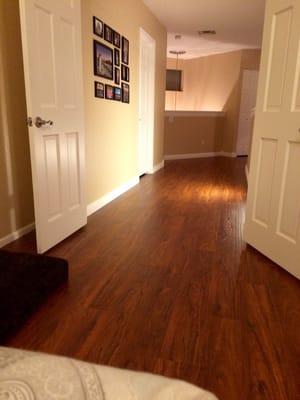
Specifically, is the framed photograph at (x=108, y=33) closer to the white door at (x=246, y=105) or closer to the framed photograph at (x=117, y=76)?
the framed photograph at (x=117, y=76)

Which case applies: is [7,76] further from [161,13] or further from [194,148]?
[194,148]

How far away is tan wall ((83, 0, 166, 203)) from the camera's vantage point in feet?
9.88

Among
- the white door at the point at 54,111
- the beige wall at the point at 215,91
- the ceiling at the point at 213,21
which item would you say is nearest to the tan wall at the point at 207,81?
the beige wall at the point at 215,91

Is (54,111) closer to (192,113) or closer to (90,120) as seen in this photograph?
(90,120)

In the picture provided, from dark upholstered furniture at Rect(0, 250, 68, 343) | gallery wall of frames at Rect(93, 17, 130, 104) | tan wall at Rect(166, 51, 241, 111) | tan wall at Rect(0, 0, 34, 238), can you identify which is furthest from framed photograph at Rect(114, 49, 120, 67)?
tan wall at Rect(166, 51, 241, 111)

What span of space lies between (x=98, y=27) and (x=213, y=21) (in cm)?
284

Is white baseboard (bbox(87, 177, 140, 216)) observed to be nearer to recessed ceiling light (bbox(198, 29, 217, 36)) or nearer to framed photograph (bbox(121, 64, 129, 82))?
framed photograph (bbox(121, 64, 129, 82))

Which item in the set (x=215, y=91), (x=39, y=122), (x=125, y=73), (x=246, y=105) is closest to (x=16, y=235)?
(x=39, y=122)

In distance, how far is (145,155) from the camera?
17.5 ft

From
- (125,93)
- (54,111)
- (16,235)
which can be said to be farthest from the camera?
(125,93)

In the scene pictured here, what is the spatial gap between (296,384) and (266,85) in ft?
5.85

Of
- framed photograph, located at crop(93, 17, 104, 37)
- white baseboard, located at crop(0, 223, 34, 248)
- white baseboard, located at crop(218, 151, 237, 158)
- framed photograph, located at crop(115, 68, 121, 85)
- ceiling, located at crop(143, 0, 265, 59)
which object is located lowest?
white baseboard, located at crop(0, 223, 34, 248)

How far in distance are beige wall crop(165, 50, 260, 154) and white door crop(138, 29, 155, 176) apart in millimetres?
1907

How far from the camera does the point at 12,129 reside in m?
2.38
